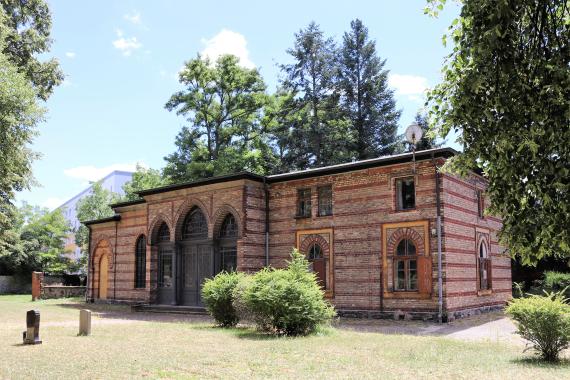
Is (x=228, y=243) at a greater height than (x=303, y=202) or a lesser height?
lesser

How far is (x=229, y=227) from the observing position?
2502 centimetres

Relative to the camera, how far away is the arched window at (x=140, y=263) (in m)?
29.9

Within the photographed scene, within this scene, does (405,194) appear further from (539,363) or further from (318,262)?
(539,363)

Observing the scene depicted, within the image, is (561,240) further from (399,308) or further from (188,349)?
(399,308)

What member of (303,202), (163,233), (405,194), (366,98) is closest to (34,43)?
(163,233)

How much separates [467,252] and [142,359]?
14.3 m

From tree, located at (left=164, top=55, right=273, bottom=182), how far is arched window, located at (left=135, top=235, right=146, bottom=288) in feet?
44.8

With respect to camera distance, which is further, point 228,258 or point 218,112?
point 218,112

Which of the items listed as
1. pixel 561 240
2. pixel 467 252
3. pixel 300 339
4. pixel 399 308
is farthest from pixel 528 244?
pixel 467 252

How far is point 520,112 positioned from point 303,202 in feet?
63.9

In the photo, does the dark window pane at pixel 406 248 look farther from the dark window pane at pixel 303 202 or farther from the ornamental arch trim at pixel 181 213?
the ornamental arch trim at pixel 181 213

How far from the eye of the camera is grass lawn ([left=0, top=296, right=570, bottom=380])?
32.2 ft

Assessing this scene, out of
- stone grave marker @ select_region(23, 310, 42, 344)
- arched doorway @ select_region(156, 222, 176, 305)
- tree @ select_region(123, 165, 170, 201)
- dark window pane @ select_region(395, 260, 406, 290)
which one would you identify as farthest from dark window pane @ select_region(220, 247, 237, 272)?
tree @ select_region(123, 165, 170, 201)

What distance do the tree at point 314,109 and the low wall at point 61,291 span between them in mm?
18170
